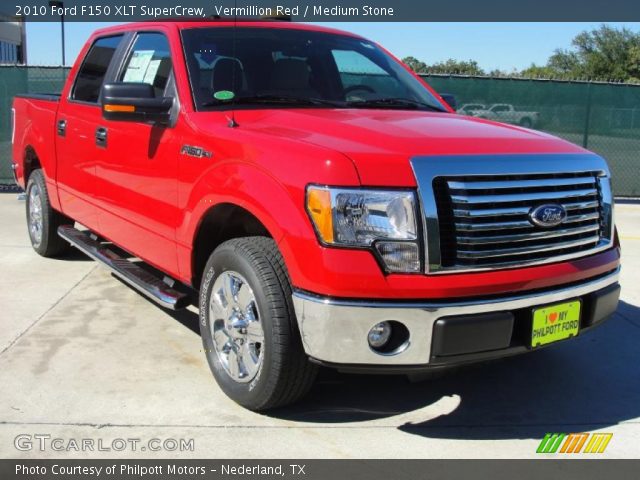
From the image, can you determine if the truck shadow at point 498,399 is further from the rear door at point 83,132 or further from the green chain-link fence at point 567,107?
the green chain-link fence at point 567,107

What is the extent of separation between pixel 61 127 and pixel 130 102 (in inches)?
80.1

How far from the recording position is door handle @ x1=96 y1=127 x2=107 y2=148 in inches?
182

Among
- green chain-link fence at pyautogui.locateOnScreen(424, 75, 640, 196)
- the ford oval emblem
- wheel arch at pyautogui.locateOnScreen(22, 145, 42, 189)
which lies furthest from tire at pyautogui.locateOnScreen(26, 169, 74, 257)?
green chain-link fence at pyautogui.locateOnScreen(424, 75, 640, 196)

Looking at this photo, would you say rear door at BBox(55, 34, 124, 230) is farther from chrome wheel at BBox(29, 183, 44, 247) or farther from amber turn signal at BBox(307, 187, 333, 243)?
amber turn signal at BBox(307, 187, 333, 243)

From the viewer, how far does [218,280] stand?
352 centimetres

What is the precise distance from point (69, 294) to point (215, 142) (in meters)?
2.58

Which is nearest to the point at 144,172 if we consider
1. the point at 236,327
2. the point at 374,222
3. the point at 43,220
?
the point at 236,327

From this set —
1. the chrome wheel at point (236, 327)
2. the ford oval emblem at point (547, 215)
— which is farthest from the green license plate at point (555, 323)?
the chrome wheel at point (236, 327)

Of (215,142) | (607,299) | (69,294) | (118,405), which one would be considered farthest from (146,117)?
(607,299)

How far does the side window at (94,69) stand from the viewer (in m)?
5.09

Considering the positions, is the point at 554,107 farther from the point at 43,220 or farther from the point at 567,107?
the point at 43,220

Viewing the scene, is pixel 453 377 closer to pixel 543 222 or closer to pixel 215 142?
pixel 543 222

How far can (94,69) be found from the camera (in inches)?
209

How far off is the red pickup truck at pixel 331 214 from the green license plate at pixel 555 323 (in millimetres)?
10
